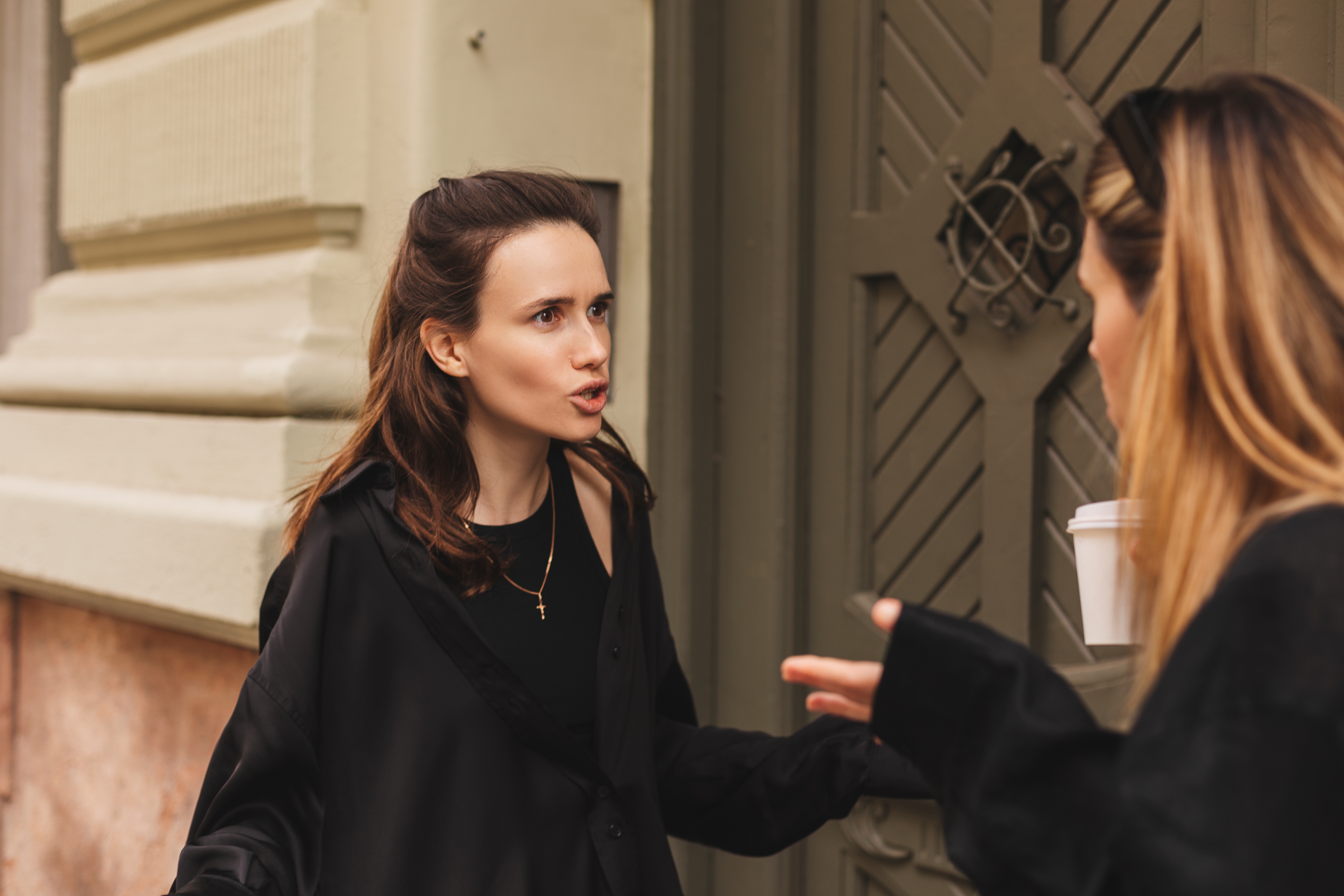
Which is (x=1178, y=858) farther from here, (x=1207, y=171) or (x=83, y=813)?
(x=83, y=813)

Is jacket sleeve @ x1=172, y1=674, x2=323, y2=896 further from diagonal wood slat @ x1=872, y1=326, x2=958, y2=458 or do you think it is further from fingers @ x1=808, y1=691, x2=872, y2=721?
diagonal wood slat @ x1=872, y1=326, x2=958, y2=458

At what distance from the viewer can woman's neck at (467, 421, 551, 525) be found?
195 cm

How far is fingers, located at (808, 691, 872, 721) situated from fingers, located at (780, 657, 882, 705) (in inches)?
1.9

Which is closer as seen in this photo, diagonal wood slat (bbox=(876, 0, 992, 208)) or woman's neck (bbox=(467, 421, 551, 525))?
woman's neck (bbox=(467, 421, 551, 525))

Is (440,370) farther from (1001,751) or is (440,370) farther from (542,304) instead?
(1001,751)

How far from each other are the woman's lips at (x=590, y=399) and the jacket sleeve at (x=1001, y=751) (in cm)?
79

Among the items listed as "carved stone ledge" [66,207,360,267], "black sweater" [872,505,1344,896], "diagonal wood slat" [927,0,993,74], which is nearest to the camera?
"black sweater" [872,505,1344,896]

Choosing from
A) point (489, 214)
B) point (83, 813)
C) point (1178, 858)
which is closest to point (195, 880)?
point (489, 214)

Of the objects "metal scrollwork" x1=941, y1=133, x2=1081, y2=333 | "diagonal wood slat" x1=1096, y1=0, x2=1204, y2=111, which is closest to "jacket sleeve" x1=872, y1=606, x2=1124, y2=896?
"metal scrollwork" x1=941, y1=133, x2=1081, y2=333

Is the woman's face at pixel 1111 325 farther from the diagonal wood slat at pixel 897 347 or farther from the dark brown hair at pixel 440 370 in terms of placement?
the diagonal wood slat at pixel 897 347

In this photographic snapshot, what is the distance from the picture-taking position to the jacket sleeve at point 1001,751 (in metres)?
1.04

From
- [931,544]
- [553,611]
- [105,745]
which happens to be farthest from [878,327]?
[105,745]

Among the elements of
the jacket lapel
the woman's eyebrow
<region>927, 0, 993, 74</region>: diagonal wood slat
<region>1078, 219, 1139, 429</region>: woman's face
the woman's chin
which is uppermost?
<region>927, 0, 993, 74</region>: diagonal wood slat

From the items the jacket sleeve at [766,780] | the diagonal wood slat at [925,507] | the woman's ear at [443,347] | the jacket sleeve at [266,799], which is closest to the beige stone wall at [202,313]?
the diagonal wood slat at [925,507]
